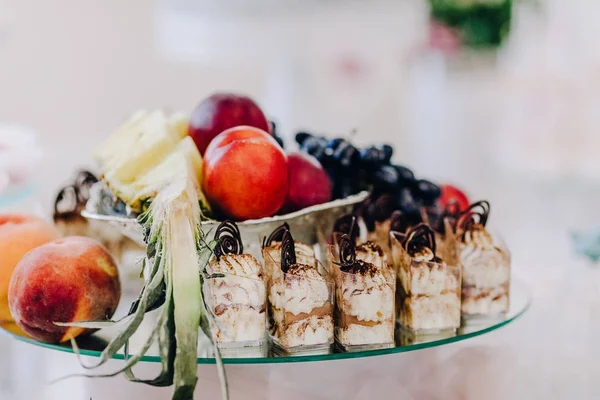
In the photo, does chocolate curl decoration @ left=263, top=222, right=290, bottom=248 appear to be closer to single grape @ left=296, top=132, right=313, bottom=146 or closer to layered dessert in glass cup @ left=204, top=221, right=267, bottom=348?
layered dessert in glass cup @ left=204, top=221, right=267, bottom=348

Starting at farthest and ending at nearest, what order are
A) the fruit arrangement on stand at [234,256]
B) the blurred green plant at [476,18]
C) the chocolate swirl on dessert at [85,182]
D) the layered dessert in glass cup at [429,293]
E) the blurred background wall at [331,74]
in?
the blurred green plant at [476,18] < the blurred background wall at [331,74] < the chocolate swirl on dessert at [85,182] < the layered dessert in glass cup at [429,293] < the fruit arrangement on stand at [234,256]

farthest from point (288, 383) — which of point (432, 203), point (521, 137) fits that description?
point (521, 137)

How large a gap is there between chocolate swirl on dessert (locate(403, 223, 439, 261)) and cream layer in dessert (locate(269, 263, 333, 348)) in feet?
0.38

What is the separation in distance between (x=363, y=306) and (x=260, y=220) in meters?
0.14

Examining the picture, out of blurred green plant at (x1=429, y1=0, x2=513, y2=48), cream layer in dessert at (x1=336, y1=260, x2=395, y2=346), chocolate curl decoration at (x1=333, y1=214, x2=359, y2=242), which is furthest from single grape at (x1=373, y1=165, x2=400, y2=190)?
blurred green plant at (x1=429, y1=0, x2=513, y2=48)

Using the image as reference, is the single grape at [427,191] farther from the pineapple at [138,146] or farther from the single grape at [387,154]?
the pineapple at [138,146]

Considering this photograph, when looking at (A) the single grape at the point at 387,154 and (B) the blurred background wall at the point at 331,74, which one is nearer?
(A) the single grape at the point at 387,154

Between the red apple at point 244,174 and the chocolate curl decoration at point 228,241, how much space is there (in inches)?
2.3

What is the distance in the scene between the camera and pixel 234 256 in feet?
2.03

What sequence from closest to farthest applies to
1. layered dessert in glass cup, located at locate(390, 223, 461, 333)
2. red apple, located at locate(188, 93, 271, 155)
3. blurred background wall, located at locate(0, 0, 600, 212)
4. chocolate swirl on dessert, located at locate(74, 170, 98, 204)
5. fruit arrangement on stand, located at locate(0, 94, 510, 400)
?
1. fruit arrangement on stand, located at locate(0, 94, 510, 400)
2. layered dessert in glass cup, located at locate(390, 223, 461, 333)
3. red apple, located at locate(188, 93, 271, 155)
4. chocolate swirl on dessert, located at locate(74, 170, 98, 204)
5. blurred background wall, located at locate(0, 0, 600, 212)

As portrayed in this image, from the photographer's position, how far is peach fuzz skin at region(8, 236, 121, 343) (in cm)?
60

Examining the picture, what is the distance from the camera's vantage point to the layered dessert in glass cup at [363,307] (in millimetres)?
606

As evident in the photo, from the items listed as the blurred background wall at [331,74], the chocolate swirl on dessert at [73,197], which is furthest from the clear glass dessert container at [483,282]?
the blurred background wall at [331,74]

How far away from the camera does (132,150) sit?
752 millimetres
